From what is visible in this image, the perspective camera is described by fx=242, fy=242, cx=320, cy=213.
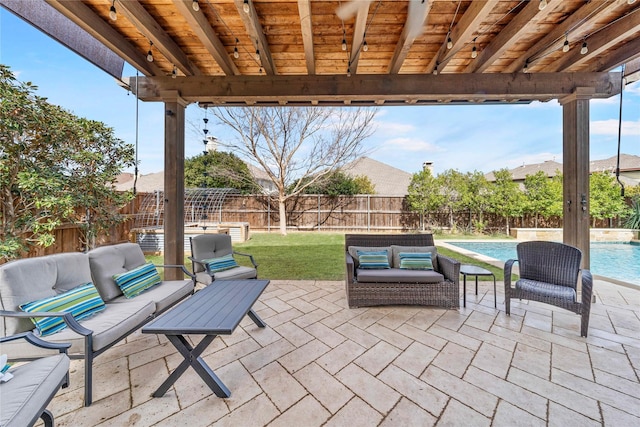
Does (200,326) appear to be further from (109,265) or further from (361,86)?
(361,86)

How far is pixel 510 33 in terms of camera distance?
2.57 metres

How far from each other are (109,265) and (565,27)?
17.9 feet

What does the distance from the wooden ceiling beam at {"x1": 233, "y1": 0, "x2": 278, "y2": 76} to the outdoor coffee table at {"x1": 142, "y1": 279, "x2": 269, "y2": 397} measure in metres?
2.61

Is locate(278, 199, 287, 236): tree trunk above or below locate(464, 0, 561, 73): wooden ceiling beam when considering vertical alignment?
below

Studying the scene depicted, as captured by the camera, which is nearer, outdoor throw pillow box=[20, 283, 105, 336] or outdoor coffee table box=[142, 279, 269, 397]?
outdoor coffee table box=[142, 279, 269, 397]

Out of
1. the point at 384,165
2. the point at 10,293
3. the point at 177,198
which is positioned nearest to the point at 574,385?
the point at 10,293

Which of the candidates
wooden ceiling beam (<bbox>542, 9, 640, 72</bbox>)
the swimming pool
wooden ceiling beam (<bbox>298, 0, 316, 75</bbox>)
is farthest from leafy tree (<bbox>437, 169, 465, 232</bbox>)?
wooden ceiling beam (<bbox>298, 0, 316, 75</bbox>)

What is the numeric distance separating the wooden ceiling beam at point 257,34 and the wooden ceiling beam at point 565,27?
3181 mm

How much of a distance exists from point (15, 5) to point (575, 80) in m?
6.24

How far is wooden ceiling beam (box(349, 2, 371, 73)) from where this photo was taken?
2198 millimetres

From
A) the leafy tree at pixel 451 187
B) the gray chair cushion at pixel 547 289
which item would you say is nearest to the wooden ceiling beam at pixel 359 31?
the gray chair cushion at pixel 547 289

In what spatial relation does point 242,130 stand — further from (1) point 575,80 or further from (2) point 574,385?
(2) point 574,385

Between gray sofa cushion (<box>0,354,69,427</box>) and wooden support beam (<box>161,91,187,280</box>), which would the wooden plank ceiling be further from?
gray sofa cushion (<box>0,354,69,427</box>)

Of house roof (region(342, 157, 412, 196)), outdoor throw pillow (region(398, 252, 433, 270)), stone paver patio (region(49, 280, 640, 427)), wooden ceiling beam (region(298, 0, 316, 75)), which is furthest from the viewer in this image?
house roof (region(342, 157, 412, 196))
